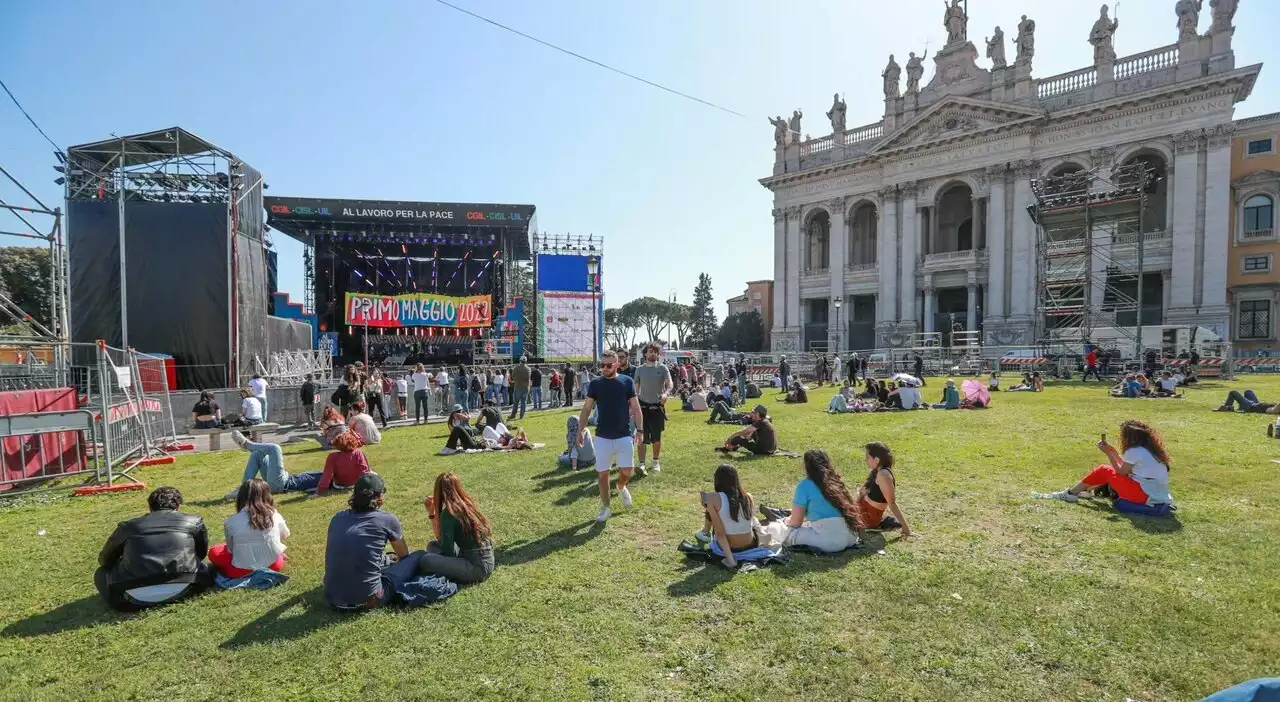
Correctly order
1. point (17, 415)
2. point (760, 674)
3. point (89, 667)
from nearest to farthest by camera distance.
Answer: point (760, 674) < point (89, 667) < point (17, 415)

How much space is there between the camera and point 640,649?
3.92 meters

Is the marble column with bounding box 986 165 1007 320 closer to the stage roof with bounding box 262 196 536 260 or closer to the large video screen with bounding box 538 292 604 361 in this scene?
the large video screen with bounding box 538 292 604 361

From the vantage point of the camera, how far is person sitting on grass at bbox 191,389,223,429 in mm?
15211

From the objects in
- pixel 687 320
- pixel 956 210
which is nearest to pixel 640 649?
pixel 956 210

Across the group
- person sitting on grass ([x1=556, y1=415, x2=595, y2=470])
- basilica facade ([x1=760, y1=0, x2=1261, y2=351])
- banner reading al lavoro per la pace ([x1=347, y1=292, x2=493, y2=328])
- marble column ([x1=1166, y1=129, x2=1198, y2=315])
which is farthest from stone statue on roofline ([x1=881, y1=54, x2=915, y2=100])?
person sitting on grass ([x1=556, y1=415, x2=595, y2=470])

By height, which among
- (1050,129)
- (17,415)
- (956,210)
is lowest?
(17,415)

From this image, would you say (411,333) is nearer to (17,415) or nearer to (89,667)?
(17,415)

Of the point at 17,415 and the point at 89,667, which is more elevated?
the point at 17,415

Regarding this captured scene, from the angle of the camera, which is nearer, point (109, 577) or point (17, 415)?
point (109, 577)

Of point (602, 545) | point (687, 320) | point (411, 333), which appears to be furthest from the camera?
point (687, 320)

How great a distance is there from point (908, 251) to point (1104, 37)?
594 inches

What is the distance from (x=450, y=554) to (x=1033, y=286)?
4037 centimetres

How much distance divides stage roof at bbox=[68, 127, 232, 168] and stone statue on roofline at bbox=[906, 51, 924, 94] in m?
40.7

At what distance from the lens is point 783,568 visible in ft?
17.0
